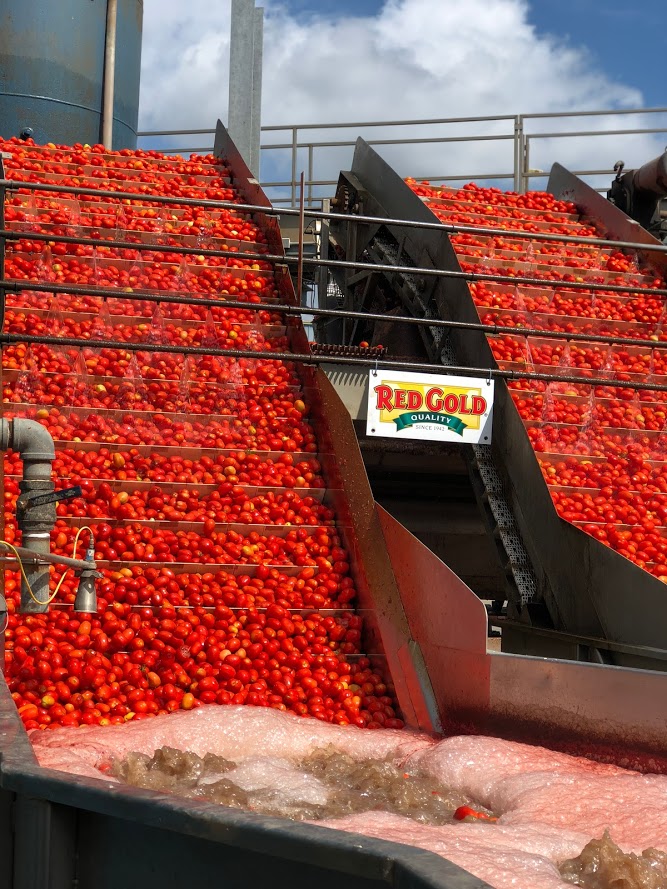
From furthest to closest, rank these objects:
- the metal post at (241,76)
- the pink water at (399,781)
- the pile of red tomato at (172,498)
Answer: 1. the metal post at (241,76)
2. the pile of red tomato at (172,498)
3. the pink water at (399,781)

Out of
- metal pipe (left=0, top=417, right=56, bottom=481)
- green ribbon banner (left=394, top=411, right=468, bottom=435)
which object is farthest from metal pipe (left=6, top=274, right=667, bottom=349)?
metal pipe (left=0, top=417, right=56, bottom=481)

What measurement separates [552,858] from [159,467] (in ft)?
11.4

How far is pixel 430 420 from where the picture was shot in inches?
247

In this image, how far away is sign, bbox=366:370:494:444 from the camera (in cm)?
623

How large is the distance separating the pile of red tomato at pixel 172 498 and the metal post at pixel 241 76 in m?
5.09

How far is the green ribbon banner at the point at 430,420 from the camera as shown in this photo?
6.24 metres

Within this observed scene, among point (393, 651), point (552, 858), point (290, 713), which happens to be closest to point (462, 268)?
point (393, 651)

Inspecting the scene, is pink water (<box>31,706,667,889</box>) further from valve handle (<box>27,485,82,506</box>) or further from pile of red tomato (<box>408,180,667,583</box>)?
pile of red tomato (<box>408,180,667,583</box>)

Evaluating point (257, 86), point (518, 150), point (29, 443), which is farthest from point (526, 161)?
point (29, 443)

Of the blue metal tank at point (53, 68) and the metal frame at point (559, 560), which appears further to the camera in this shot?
the blue metal tank at point (53, 68)

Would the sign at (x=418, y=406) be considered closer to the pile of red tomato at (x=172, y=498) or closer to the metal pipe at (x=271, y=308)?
the metal pipe at (x=271, y=308)

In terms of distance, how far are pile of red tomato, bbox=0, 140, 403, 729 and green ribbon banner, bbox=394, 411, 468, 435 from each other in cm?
58

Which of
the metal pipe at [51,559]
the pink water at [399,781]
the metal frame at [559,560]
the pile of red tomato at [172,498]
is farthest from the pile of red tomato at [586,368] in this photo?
the metal pipe at [51,559]

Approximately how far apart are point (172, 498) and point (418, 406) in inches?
68.5
